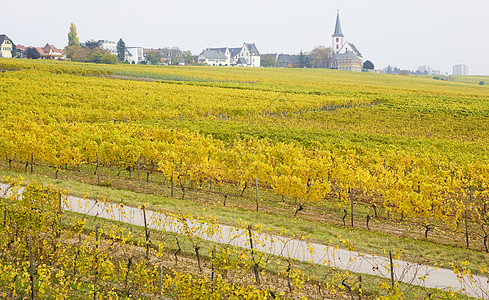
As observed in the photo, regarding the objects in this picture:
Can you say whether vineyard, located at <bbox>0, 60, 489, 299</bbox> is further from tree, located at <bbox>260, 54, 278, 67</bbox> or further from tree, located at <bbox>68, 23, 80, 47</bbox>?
tree, located at <bbox>260, 54, 278, 67</bbox>

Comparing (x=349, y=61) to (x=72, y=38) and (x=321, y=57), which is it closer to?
(x=321, y=57)

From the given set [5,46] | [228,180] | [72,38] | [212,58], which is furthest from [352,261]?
[212,58]

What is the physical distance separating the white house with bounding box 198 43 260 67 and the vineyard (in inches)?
4868

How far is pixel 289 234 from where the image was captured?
14.4m

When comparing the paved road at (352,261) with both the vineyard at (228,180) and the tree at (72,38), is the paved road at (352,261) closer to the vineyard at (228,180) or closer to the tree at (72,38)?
the vineyard at (228,180)

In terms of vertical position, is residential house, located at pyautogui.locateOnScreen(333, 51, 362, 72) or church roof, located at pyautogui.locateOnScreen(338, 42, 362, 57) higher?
church roof, located at pyautogui.locateOnScreen(338, 42, 362, 57)

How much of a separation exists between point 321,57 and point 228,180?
558 ft

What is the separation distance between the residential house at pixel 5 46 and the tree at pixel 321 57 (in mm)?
105847

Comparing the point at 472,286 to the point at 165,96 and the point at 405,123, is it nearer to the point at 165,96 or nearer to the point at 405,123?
the point at 405,123

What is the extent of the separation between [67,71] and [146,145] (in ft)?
210

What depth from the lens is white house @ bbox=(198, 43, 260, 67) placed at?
565 feet

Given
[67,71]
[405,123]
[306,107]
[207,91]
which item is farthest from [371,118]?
[67,71]

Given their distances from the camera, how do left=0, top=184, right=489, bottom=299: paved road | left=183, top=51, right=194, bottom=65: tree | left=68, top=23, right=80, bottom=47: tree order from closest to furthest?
left=0, top=184, right=489, bottom=299: paved road, left=68, top=23, right=80, bottom=47: tree, left=183, top=51, right=194, bottom=65: tree

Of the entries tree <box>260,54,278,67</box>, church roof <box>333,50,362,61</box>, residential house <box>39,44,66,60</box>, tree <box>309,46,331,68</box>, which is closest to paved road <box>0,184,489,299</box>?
residential house <box>39,44,66,60</box>
